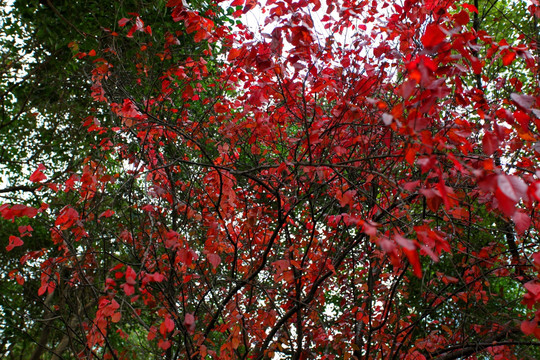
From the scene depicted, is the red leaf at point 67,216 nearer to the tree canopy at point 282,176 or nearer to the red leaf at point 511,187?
the tree canopy at point 282,176

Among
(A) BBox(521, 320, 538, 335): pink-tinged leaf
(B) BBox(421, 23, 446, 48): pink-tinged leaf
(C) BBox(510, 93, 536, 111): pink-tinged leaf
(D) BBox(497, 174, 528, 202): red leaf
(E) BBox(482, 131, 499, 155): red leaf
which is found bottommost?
(A) BBox(521, 320, 538, 335): pink-tinged leaf

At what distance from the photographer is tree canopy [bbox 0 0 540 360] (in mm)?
2496

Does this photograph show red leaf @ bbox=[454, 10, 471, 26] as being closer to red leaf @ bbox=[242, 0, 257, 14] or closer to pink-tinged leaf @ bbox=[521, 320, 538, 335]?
red leaf @ bbox=[242, 0, 257, 14]

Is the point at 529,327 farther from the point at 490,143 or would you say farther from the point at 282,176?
the point at 282,176

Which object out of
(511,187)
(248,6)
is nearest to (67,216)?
(248,6)

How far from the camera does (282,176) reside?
4.53 m

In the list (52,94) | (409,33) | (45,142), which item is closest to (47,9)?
(52,94)

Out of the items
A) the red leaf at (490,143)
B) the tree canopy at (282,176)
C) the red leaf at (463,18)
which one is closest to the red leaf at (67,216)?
the tree canopy at (282,176)

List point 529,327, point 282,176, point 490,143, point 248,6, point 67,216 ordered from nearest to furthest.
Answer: point 490,143 < point 529,327 < point 248,6 < point 67,216 < point 282,176

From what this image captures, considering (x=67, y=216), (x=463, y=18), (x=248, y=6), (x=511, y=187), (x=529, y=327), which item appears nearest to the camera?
(x=511, y=187)

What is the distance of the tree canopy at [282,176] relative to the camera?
250cm

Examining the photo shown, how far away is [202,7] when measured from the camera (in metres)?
6.17

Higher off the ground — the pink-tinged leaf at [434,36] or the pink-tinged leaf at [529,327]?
the pink-tinged leaf at [434,36]

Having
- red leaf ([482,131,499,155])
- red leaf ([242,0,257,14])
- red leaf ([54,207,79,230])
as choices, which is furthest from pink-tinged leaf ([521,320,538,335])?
red leaf ([54,207,79,230])
